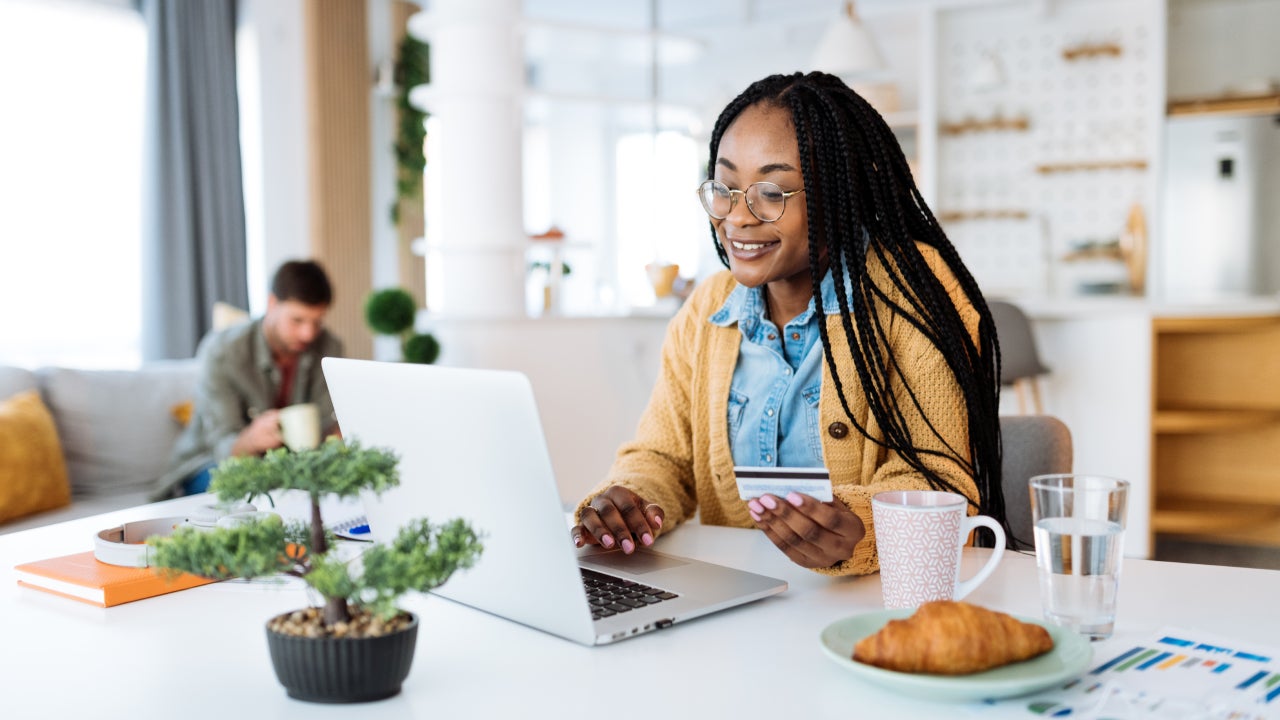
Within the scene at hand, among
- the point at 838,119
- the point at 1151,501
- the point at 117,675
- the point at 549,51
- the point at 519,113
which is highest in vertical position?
the point at 549,51

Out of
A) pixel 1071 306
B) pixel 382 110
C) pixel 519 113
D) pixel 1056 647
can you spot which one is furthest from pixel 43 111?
pixel 1056 647

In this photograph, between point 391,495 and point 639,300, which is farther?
point 639,300

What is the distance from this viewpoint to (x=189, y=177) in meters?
5.16

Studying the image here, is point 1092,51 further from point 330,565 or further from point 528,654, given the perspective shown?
point 330,565

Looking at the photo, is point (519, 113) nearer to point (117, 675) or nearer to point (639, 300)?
point (117, 675)

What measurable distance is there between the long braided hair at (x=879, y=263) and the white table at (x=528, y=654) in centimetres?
22

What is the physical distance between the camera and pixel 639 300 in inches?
342

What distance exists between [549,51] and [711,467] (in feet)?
9.39

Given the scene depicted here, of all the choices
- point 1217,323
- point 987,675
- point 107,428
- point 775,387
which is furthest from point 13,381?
point 1217,323

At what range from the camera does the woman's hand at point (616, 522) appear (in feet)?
3.90

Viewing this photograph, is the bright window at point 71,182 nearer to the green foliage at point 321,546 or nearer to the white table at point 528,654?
the white table at point 528,654

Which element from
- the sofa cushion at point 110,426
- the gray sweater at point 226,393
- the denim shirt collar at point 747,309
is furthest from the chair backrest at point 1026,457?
the sofa cushion at point 110,426

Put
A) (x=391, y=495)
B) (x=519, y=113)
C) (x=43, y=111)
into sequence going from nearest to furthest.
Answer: (x=391, y=495) < (x=519, y=113) < (x=43, y=111)

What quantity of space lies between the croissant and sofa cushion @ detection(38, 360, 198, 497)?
9.24ft
